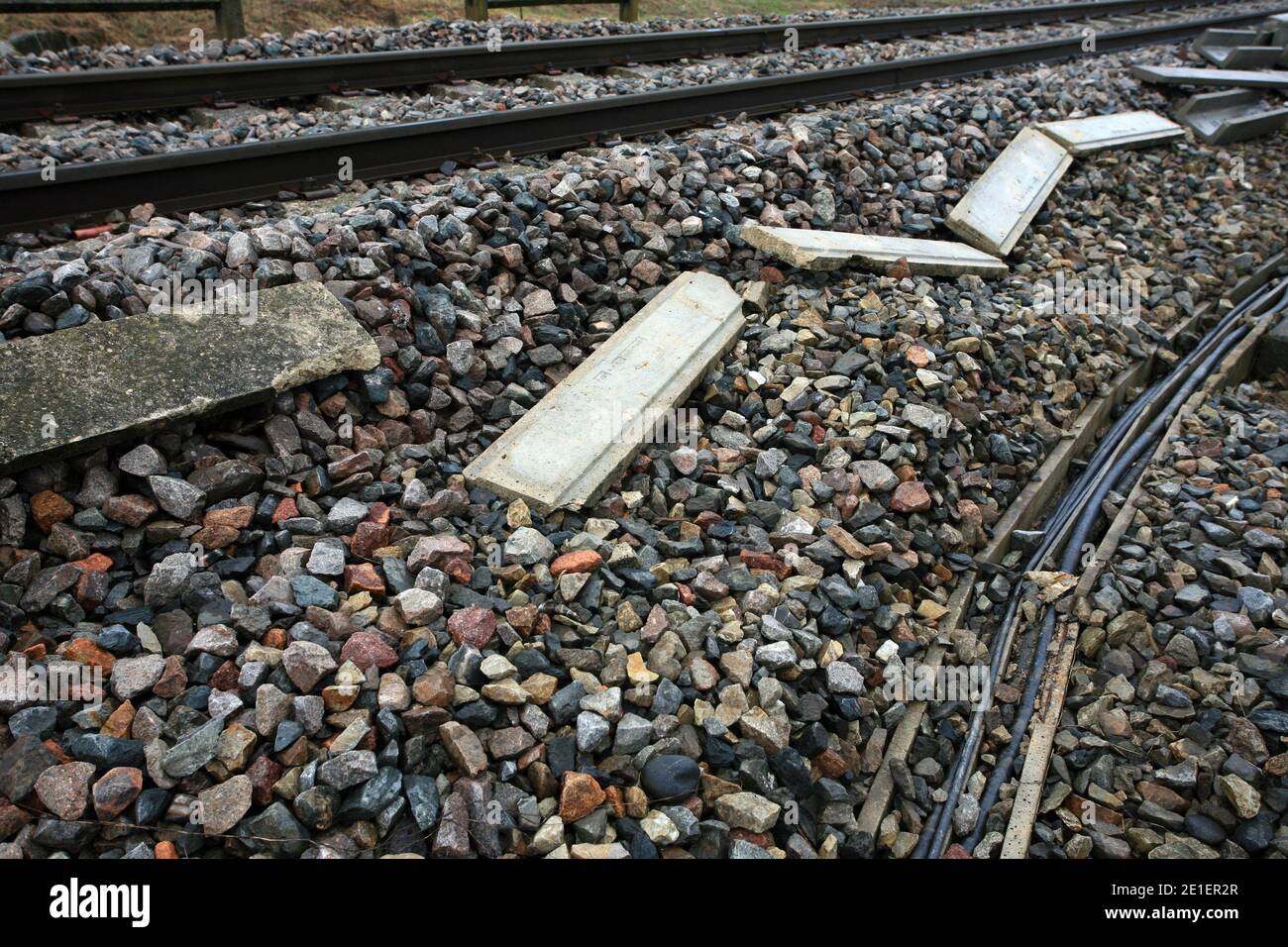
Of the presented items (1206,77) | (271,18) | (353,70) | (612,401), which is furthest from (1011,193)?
(271,18)

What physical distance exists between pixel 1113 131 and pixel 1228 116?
8.24 ft

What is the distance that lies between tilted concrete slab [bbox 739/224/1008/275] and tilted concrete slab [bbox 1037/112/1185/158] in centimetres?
283

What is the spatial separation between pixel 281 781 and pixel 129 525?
4.07ft

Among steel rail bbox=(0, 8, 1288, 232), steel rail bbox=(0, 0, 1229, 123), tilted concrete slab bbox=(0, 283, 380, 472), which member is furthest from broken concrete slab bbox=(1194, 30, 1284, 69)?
tilted concrete slab bbox=(0, 283, 380, 472)

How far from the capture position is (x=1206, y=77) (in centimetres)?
1083

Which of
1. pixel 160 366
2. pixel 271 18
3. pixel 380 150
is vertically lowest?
pixel 160 366

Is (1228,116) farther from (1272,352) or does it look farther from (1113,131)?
(1272,352)

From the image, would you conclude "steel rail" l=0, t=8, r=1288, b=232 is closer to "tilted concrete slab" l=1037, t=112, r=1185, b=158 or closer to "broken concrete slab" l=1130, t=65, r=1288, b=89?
"tilted concrete slab" l=1037, t=112, r=1185, b=158

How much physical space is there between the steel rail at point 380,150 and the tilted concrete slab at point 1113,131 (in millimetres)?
1720

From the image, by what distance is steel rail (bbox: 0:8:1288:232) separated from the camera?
4.73 m

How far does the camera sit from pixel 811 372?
197 inches
